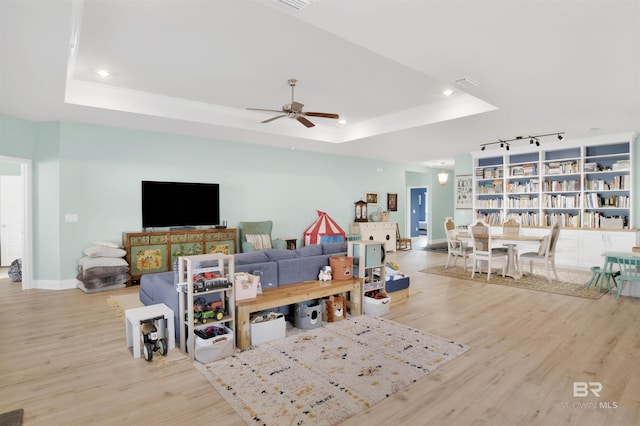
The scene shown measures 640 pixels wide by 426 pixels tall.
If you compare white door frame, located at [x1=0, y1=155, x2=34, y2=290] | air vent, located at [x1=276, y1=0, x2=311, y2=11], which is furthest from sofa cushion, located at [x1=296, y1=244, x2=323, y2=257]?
white door frame, located at [x1=0, y1=155, x2=34, y2=290]

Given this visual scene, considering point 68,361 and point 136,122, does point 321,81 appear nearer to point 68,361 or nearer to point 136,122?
point 136,122

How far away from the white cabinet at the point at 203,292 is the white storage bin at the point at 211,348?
0.05 metres

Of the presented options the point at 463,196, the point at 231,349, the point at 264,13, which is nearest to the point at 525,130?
the point at 463,196

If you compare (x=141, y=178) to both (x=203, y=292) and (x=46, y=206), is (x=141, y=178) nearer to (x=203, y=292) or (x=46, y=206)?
(x=46, y=206)

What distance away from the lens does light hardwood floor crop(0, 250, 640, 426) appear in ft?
7.05

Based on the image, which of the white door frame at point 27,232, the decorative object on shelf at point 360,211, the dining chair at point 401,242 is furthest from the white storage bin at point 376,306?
the dining chair at point 401,242

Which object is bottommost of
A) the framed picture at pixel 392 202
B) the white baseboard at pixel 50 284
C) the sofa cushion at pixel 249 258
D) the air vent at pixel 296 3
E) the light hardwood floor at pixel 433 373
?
the light hardwood floor at pixel 433 373

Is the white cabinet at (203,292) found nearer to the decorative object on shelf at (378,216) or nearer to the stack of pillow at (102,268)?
the stack of pillow at (102,268)

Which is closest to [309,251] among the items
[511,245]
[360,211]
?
[511,245]

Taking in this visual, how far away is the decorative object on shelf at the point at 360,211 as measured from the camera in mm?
9211

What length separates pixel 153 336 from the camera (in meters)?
2.90

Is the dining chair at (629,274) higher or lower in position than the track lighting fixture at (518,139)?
lower

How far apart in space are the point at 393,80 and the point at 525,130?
3158mm

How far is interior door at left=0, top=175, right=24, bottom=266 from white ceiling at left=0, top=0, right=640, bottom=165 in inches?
108
